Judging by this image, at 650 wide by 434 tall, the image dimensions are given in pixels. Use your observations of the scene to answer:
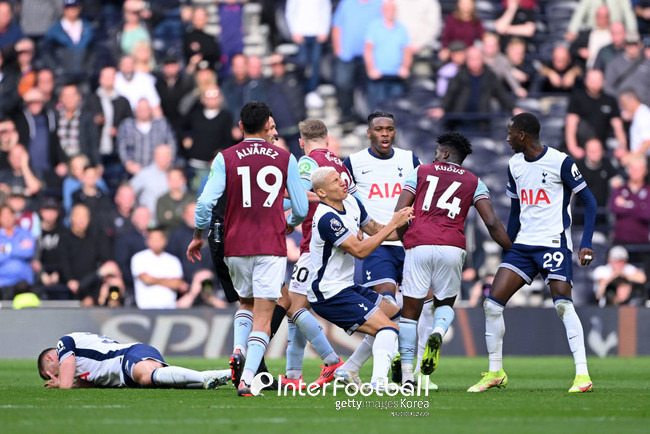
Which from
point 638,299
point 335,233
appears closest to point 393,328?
point 335,233

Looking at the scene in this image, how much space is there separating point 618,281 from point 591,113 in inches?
133

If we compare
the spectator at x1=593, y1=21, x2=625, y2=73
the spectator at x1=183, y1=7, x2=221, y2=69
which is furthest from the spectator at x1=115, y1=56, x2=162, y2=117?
the spectator at x1=593, y1=21, x2=625, y2=73

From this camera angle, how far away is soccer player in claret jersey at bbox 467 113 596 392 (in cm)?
1125

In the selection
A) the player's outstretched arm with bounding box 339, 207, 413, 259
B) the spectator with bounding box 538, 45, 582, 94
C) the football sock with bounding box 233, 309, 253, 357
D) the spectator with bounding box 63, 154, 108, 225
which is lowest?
the football sock with bounding box 233, 309, 253, 357

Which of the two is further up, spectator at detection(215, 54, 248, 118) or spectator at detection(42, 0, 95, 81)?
spectator at detection(42, 0, 95, 81)

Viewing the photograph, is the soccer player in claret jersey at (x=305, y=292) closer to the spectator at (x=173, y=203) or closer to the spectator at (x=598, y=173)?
the spectator at (x=173, y=203)

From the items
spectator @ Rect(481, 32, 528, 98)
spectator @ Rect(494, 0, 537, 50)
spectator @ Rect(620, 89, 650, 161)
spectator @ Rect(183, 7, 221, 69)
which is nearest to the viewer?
spectator @ Rect(620, 89, 650, 161)

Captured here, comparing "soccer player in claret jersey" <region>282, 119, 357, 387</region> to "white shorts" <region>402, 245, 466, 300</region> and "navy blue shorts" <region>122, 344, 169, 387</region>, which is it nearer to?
"white shorts" <region>402, 245, 466, 300</region>

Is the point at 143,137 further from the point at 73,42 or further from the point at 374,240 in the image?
the point at 374,240

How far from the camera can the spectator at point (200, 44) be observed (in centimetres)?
2230

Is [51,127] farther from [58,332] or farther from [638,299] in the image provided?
[638,299]

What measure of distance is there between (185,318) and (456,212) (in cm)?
826

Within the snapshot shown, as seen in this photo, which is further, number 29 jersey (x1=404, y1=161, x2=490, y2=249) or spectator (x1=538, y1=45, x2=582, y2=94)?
spectator (x1=538, y1=45, x2=582, y2=94)

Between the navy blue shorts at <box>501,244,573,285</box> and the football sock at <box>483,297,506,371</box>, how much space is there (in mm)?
380
